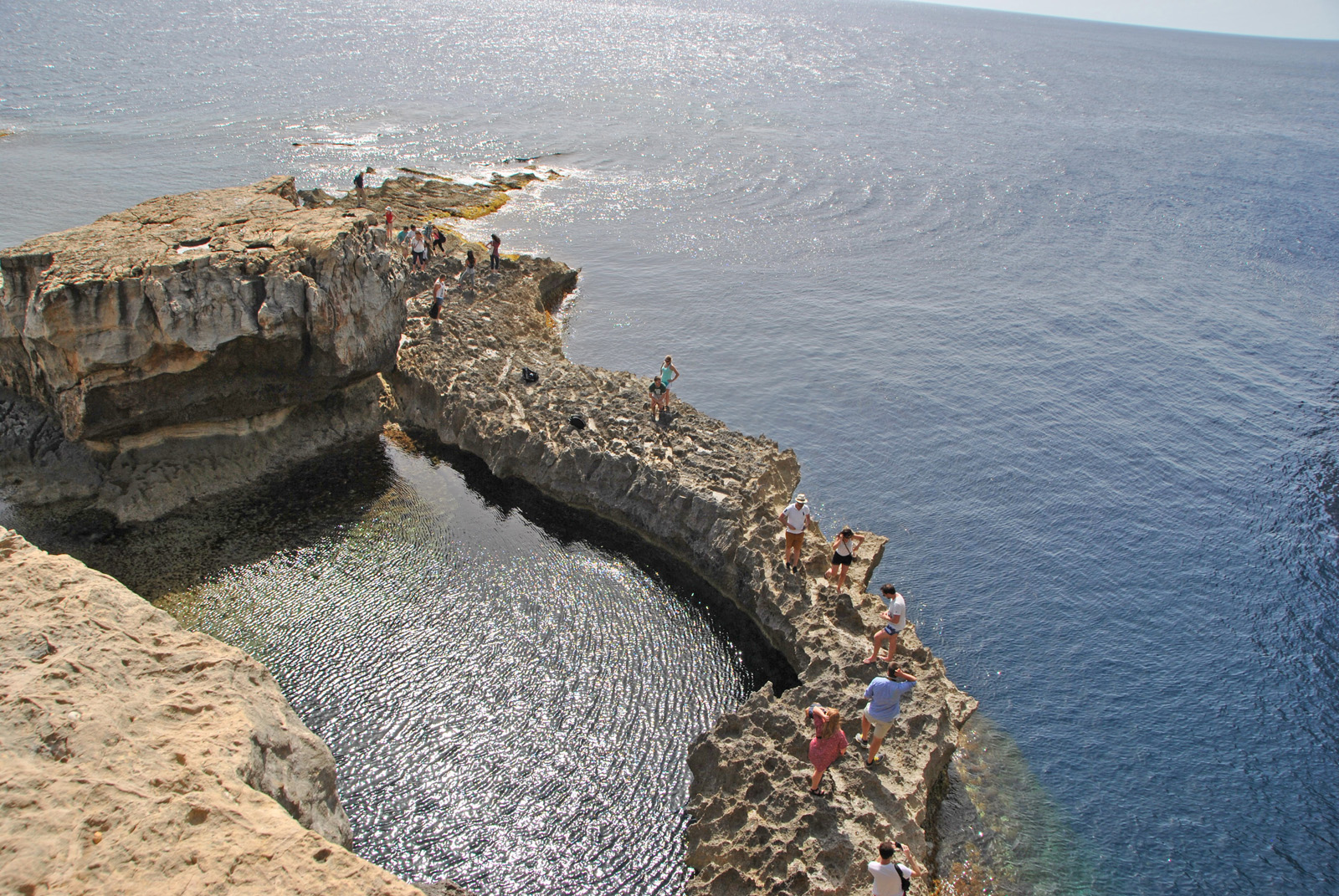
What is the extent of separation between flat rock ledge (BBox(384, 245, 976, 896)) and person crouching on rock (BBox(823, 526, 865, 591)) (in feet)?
1.91

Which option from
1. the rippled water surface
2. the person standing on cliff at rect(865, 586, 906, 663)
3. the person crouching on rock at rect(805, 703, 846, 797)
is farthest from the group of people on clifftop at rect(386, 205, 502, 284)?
the person crouching on rock at rect(805, 703, 846, 797)

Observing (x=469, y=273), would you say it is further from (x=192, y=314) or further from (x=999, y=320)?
(x=999, y=320)

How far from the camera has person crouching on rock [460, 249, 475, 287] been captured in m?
41.3

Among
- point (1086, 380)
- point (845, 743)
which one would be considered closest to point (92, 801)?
point (845, 743)

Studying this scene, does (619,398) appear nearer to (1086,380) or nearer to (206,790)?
(206,790)

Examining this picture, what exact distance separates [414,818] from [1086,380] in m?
38.0

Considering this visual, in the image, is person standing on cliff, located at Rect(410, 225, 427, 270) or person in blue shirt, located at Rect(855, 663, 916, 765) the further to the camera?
person standing on cliff, located at Rect(410, 225, 427, 270)

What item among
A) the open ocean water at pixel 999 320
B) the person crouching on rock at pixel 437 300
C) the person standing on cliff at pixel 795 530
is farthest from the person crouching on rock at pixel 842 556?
the person crouching on rock at pixel 437 300

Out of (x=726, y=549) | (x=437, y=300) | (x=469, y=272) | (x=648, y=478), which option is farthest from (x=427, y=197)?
(x=726, y=549)

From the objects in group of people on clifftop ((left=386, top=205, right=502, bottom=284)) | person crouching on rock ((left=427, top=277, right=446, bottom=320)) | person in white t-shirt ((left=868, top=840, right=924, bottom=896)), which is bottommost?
person in white t-shirt ((left=868, top=840, right=924, bottom=896))

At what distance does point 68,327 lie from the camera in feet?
81.6

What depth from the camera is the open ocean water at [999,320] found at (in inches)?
905

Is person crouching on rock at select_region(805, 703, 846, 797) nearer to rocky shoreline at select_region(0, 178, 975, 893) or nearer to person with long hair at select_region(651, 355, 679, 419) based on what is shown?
rocky shoreline at select_region(0, 178, 975, 893)

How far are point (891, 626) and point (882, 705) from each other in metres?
2.49
